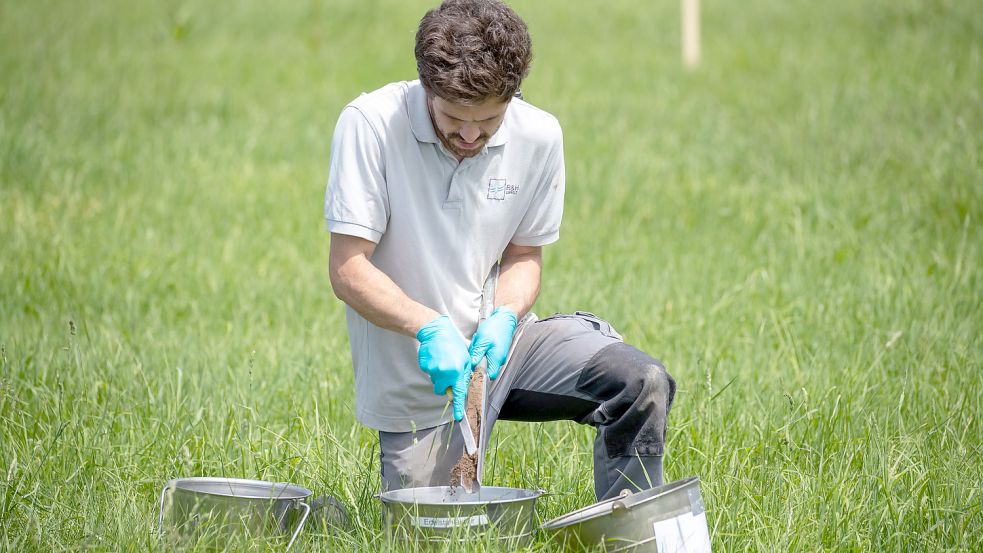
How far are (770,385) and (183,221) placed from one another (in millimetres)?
3910

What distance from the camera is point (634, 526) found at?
2.47 meters

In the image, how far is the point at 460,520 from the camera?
2.46m

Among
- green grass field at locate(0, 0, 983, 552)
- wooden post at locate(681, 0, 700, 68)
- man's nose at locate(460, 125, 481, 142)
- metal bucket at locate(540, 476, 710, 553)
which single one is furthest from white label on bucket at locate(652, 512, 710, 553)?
wooden post at locate(681, 0, 700, 68)

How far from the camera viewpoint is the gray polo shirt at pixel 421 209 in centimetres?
279

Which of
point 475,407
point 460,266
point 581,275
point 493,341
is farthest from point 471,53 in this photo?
point 581,275

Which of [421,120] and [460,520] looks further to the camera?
[421,120]

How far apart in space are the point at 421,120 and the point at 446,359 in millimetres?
633

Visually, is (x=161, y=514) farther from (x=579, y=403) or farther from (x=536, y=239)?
(x=536, y=239)

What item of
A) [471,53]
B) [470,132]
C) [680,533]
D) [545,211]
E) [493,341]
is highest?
[471,53]

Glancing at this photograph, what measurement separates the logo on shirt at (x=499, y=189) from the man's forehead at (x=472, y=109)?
22 centimetres

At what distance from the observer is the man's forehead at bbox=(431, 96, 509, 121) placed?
2680 millimetres

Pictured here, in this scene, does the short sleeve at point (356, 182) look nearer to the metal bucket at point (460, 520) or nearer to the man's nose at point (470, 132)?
the man's nose at point (470, 132)

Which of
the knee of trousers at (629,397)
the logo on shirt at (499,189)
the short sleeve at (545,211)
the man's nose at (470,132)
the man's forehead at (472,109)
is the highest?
the man's forehead at (472,109)

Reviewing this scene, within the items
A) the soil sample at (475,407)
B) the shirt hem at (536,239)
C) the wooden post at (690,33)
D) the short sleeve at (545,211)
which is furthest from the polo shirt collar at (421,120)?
the wooden post at (690,33)
